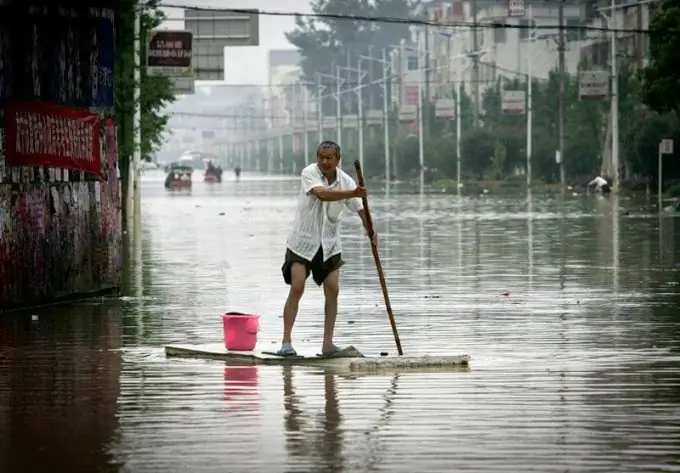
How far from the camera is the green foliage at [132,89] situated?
4384cm

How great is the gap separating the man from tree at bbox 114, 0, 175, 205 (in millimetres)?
25027

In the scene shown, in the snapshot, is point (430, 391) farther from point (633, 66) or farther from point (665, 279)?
point (633, 66)

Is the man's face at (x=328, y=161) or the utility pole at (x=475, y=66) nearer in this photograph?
the man's face at (x=328, y=161)

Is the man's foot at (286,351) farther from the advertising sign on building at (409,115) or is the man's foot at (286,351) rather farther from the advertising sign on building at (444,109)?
the advertising sign on building at (409,115)

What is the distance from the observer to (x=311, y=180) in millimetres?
14695

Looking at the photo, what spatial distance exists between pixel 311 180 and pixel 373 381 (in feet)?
6.07

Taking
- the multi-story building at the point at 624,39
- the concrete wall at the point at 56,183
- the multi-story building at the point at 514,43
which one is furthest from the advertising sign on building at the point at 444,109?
the concrete wall at the point at 56,183

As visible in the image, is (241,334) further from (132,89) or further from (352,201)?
(132,89)

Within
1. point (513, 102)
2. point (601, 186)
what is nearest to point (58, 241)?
point (601, 186)

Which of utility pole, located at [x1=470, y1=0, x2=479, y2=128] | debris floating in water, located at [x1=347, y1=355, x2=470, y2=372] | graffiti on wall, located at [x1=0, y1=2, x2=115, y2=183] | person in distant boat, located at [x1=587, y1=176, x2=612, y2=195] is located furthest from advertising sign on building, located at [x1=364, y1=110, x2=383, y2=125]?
debris floating in water, located at [x1=347, y1=355, x2=470, y2=372]

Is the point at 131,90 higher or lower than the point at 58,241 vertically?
higher

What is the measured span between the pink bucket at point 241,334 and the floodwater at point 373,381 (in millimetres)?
543

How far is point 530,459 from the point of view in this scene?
10078mm

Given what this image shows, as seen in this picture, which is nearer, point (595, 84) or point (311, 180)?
point (311, 180)
